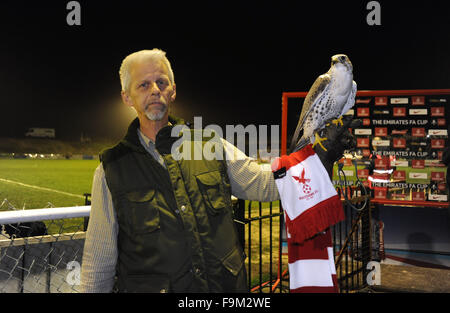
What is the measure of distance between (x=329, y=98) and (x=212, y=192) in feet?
3.18

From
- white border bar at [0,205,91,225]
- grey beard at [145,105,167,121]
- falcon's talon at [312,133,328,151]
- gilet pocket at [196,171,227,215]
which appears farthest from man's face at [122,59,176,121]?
falcon's talon at [312,133,328,151]

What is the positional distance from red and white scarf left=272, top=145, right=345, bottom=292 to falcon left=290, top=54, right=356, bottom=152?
0.25m

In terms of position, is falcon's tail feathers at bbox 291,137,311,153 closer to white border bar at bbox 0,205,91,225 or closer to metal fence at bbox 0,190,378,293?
metal fence at bbox 0,190,378,293

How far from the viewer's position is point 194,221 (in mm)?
1398

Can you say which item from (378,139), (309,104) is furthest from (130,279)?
(378,139)

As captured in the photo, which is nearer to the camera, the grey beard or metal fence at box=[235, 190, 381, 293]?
the grey beard

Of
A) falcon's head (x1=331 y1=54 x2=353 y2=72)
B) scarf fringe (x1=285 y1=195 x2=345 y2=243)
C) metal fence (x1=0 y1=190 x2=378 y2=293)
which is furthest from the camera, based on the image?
falcon's head (x1=331 y1=54 x2=353 y2=72)

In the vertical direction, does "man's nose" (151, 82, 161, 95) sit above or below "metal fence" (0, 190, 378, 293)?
above

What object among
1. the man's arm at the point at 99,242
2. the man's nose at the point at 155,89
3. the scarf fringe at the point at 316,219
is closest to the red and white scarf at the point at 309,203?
the scarf fringe at the point at 316,219

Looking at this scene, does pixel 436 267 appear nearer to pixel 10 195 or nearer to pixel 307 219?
pixel 307 219

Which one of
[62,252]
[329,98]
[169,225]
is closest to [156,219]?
[169,225]

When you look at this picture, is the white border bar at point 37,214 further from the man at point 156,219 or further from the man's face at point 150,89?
the man's face at point 150,89

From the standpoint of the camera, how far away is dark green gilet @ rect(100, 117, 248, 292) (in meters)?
1.37

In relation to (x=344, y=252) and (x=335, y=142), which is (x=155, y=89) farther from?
(x=344, y=252)
